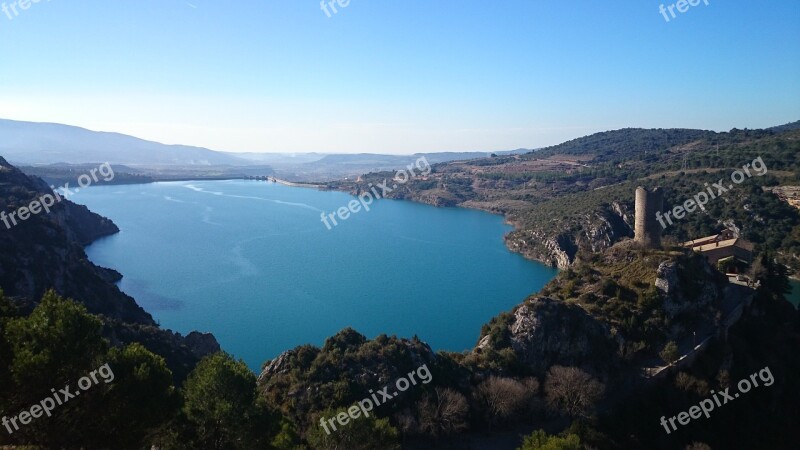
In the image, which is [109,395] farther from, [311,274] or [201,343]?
[311,274]

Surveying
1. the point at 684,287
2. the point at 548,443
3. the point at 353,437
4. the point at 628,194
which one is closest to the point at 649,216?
the point at 684,287

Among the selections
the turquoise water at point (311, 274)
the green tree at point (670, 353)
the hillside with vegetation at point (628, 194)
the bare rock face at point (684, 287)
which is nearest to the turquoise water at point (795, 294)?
the hillside with vegetation at point (628, 194)

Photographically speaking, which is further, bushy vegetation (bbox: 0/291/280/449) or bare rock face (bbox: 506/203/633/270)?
bare rock face (bbox: 506/203/633/270)

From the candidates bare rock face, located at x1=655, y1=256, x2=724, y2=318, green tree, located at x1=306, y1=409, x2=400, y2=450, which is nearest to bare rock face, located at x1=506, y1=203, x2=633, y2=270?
bare rock face, located at x1=655, y1=256, x2=724, y2=318

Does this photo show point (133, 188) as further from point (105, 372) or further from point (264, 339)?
point (105, 372)

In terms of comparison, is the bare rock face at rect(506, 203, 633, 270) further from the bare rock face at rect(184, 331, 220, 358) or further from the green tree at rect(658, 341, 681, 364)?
the bare rock face at rect(184, 331, 220, 358)
